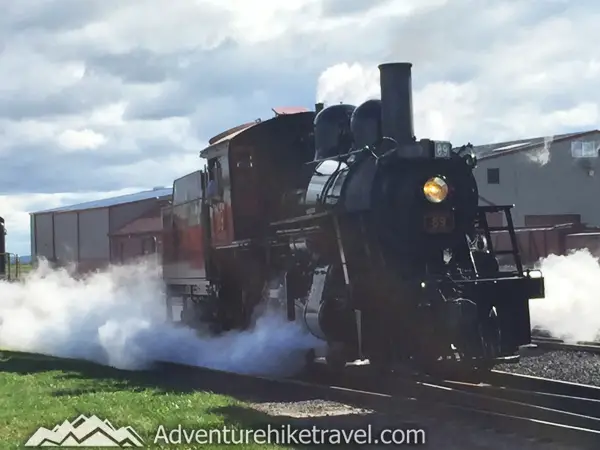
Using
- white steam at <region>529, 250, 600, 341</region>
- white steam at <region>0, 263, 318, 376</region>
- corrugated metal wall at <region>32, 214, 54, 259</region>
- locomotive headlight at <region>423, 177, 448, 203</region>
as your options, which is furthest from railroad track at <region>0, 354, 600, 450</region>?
corrugated metal wall at <region>32, 214, 54, 259</region>

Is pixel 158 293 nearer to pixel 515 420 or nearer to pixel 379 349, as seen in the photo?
pixel 379 349

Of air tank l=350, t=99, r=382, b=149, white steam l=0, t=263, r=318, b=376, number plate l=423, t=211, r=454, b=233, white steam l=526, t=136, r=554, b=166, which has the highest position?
white steam l=526, t=136, r=554, b=166

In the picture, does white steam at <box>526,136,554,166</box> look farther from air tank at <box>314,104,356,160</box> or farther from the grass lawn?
the grass lawn

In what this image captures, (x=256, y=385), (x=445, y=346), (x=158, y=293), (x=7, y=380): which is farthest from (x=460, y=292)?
(x=158, y=293)

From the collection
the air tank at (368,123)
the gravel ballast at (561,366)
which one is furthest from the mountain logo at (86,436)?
the gravel ballast at (561,366)

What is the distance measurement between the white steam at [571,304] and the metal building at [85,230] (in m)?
27.3

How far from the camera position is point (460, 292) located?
11070 millimetres

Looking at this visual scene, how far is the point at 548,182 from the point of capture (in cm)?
4412

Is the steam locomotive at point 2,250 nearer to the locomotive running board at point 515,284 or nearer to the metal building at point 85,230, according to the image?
the metal building at point 85,230

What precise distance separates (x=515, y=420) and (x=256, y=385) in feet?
14.1

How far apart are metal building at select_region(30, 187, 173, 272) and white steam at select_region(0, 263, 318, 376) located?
17.3 metres

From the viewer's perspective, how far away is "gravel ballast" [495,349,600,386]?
1279cm

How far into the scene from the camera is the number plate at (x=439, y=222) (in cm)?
1162

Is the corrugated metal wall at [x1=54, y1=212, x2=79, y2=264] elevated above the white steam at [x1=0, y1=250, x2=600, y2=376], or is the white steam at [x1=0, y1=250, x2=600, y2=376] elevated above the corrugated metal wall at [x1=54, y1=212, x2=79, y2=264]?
the corrugated metal wall at [x1=54, y1=212, x2=79, y2=264]
